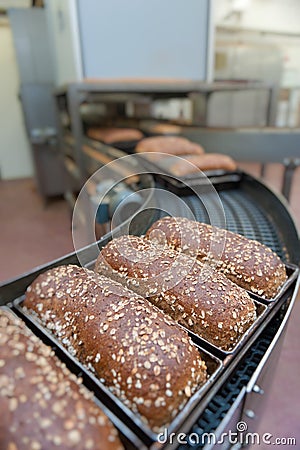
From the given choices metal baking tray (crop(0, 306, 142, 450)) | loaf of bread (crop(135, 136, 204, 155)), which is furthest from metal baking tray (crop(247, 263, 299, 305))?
loaf of bread (crop(135, 136, 204, 155))

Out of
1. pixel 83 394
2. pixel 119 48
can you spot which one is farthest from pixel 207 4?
pixel 83 394

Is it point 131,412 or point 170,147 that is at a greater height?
point 170,147

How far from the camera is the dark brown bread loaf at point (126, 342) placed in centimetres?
47

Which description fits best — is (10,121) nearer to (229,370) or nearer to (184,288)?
(184,288)

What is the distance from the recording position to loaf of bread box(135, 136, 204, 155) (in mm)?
2000

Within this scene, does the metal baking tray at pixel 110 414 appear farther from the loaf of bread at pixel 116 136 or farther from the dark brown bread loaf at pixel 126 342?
the loaf of bread at pixel 116 136

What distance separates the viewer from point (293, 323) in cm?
174

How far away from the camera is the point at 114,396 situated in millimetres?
463

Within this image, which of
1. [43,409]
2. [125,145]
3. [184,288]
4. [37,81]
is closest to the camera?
[43,409]

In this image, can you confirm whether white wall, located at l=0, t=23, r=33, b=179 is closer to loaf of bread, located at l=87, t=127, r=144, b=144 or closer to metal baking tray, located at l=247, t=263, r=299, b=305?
loaf of bread, located at l=87, t=127, r=144, b=144

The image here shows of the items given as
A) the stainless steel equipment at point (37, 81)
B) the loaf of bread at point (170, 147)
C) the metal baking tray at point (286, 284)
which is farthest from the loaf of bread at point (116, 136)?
the metal baking tray at point (286, 284)

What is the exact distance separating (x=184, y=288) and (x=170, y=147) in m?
1.55

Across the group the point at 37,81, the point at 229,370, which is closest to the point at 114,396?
the point at 229,370

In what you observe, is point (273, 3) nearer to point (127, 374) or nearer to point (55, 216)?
point (55, 216)
